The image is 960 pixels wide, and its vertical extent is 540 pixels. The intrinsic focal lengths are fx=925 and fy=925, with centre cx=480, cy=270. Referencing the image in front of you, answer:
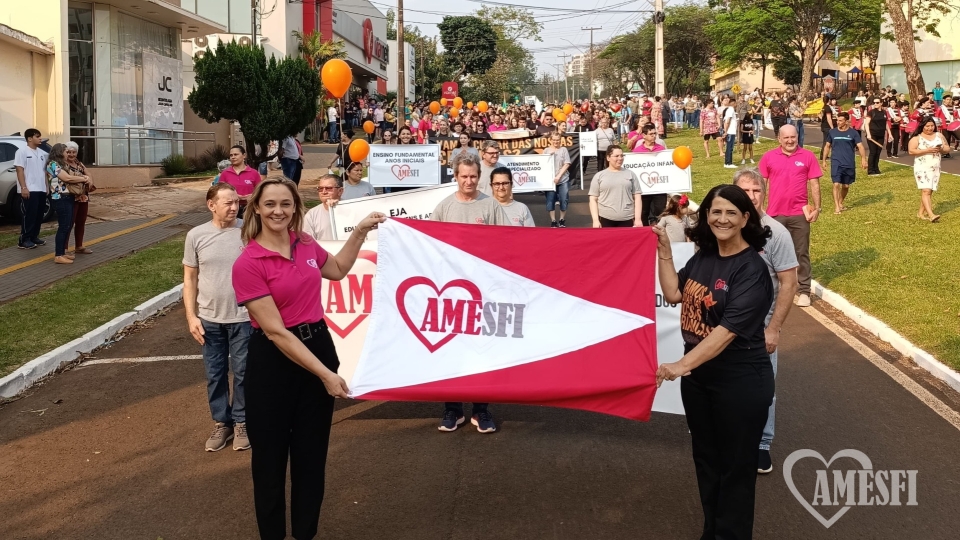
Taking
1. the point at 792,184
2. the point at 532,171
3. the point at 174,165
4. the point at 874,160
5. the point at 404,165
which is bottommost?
the point at 792,184

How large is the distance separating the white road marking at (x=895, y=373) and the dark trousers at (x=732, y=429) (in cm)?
309

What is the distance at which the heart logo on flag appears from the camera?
1961 centimetres

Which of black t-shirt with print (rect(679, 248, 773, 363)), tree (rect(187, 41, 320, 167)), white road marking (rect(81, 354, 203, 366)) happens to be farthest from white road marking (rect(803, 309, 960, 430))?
tree (rect(187, 41, 320, 167))

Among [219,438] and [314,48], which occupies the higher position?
[314,48]

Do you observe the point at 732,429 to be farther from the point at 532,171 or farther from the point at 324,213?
the point at 532,171

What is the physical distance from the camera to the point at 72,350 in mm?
8984

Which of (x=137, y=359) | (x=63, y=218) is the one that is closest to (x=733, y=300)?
(x=137, y=359)

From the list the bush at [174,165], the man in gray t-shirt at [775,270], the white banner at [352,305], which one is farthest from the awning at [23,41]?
the man in gray t-shirt at [775,270]

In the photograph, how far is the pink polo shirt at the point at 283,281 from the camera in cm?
416

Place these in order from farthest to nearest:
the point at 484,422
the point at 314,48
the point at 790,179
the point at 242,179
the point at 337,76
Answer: the point at 314,48, the point at 337,76, the point at 242,179, the point at 790,179, the point at 484,422

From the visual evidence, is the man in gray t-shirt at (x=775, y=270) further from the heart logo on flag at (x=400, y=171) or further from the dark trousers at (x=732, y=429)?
the heart logo on flag at (x=400, y=171)

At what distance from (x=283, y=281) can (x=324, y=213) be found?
13.2 feet

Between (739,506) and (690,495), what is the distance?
3.43 feet

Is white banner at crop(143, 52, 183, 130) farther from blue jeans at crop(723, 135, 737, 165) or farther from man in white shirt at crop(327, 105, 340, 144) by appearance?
blue jeans at crop(723, 135, 737, 165)
